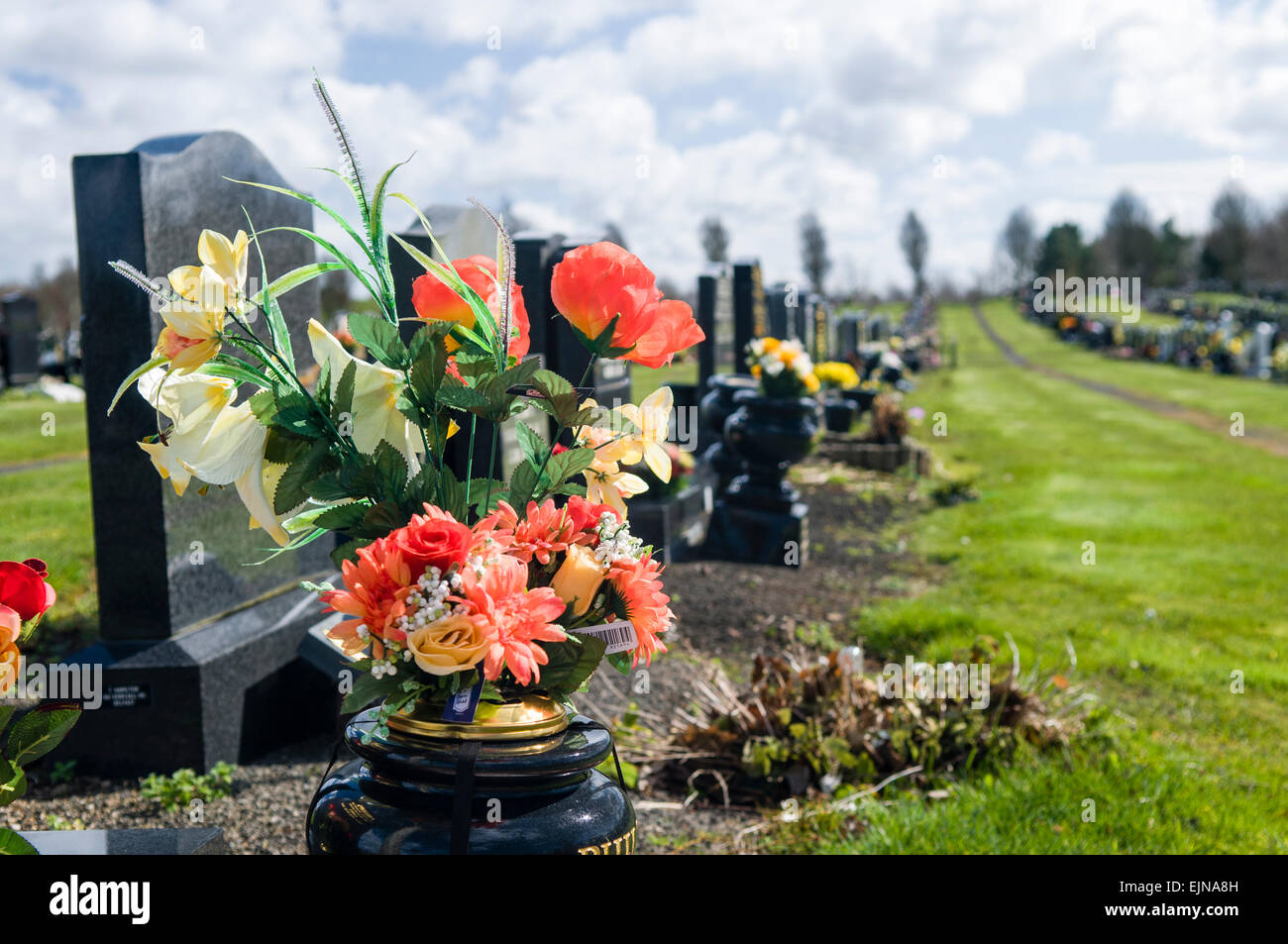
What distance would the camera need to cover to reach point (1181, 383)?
29188mm

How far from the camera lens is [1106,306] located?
68.7 m

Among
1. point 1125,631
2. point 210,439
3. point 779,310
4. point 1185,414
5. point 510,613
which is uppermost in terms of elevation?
point 779,310

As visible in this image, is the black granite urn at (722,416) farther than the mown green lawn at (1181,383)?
No

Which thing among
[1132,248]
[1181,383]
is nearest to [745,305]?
[1181,383]

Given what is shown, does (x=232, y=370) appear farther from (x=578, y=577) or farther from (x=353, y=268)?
(x=578, y=577)

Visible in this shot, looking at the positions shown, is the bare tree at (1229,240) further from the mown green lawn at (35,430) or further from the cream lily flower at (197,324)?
the cream lily flower at (197,324)

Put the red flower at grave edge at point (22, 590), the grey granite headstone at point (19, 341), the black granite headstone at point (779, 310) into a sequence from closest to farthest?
1. the red flower at grave edge at point (22, 590)
2. the black granite headstone at point (779, 310)
3. the grey granite headstone at point (19, 341)

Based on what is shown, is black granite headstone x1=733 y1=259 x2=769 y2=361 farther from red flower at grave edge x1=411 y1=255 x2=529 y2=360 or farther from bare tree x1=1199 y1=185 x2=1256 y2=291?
bare tree x1=1199 y1=185 x2=1256 y2=291

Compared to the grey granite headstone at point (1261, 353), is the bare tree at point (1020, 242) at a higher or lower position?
higher

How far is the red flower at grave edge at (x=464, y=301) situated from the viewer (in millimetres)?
1686

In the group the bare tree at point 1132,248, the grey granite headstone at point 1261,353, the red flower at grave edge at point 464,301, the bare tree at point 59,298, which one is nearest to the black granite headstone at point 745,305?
the red flower at grave edge at point 464,301

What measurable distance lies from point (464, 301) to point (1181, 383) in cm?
3139

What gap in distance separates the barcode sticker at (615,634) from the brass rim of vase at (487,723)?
133 mm
